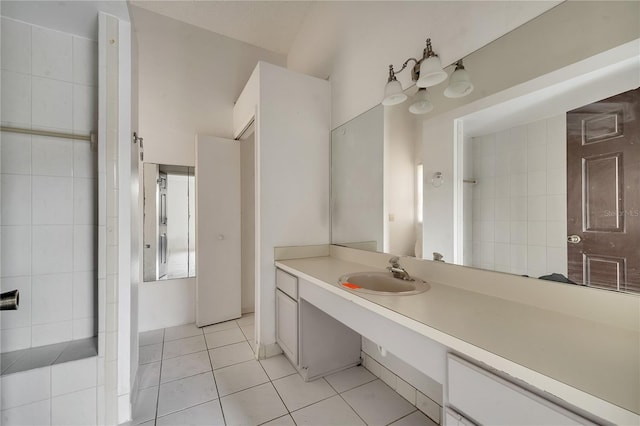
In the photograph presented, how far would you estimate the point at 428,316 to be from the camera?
88cm

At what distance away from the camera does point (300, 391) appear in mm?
1663

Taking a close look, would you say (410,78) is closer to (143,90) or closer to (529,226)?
(529,226)

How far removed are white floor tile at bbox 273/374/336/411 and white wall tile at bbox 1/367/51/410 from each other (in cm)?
124

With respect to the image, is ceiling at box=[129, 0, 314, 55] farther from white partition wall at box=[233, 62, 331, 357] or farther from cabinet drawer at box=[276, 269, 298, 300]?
cabinet drawer at box=[276, 269, 298, 300]

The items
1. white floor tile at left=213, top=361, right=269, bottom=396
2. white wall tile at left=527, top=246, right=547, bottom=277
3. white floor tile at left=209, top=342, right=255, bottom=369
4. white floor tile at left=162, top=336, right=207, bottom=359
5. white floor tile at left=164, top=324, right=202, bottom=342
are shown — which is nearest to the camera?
white wall tile at left=527, top=246, right=547, bottom=277

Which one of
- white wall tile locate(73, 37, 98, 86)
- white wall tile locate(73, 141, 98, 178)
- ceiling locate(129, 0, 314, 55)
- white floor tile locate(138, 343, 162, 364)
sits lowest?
white floor tile locate(138, 343, 162, 364)

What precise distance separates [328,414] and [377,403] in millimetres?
324

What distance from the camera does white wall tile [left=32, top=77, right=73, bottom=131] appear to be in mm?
1517

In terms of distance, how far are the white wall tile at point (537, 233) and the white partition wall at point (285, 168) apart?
153cm

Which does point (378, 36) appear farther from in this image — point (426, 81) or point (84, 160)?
point (84, 160)

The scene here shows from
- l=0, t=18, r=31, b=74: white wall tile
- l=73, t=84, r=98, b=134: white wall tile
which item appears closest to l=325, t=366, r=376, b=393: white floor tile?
l=73, t=84, r=98, b=134: white wall tile

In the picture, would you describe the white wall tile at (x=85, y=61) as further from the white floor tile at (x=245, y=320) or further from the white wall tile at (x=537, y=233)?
the white wall tile at (x=537, y=233)

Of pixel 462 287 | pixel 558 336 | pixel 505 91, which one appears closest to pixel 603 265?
pixel 558 336

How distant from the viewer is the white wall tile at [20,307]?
1.42 m
